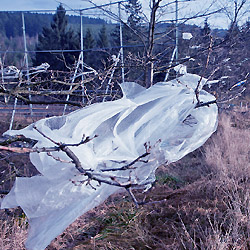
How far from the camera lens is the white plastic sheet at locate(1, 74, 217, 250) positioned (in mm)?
1653

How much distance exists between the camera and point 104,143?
191 centimetres

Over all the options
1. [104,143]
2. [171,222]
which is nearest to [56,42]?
[171,222]

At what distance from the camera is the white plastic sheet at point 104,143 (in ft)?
5.42

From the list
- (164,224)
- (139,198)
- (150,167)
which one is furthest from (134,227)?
(150,167)

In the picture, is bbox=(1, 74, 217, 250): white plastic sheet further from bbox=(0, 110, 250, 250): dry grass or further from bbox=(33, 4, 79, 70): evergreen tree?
bbox=(33, 4, 79, 70): evergreen tree

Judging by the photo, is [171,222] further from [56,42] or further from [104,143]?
[56,42]

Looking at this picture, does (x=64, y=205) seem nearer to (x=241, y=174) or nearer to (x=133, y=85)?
(x=133, y=85)

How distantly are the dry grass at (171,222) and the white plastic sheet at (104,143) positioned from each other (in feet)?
2.88

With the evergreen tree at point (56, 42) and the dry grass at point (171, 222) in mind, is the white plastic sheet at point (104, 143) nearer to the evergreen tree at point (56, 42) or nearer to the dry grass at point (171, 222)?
the dry grass at point (171, 222)

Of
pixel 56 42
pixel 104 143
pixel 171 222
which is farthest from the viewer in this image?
pixel 56 42

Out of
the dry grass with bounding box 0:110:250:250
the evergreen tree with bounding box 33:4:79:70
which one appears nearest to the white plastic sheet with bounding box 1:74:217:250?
the dry grass with bounding box 0:110:250:250

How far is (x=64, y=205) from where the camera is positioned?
1.68 meters

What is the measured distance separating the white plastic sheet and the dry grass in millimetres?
878

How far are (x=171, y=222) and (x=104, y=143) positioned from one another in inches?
76.1
